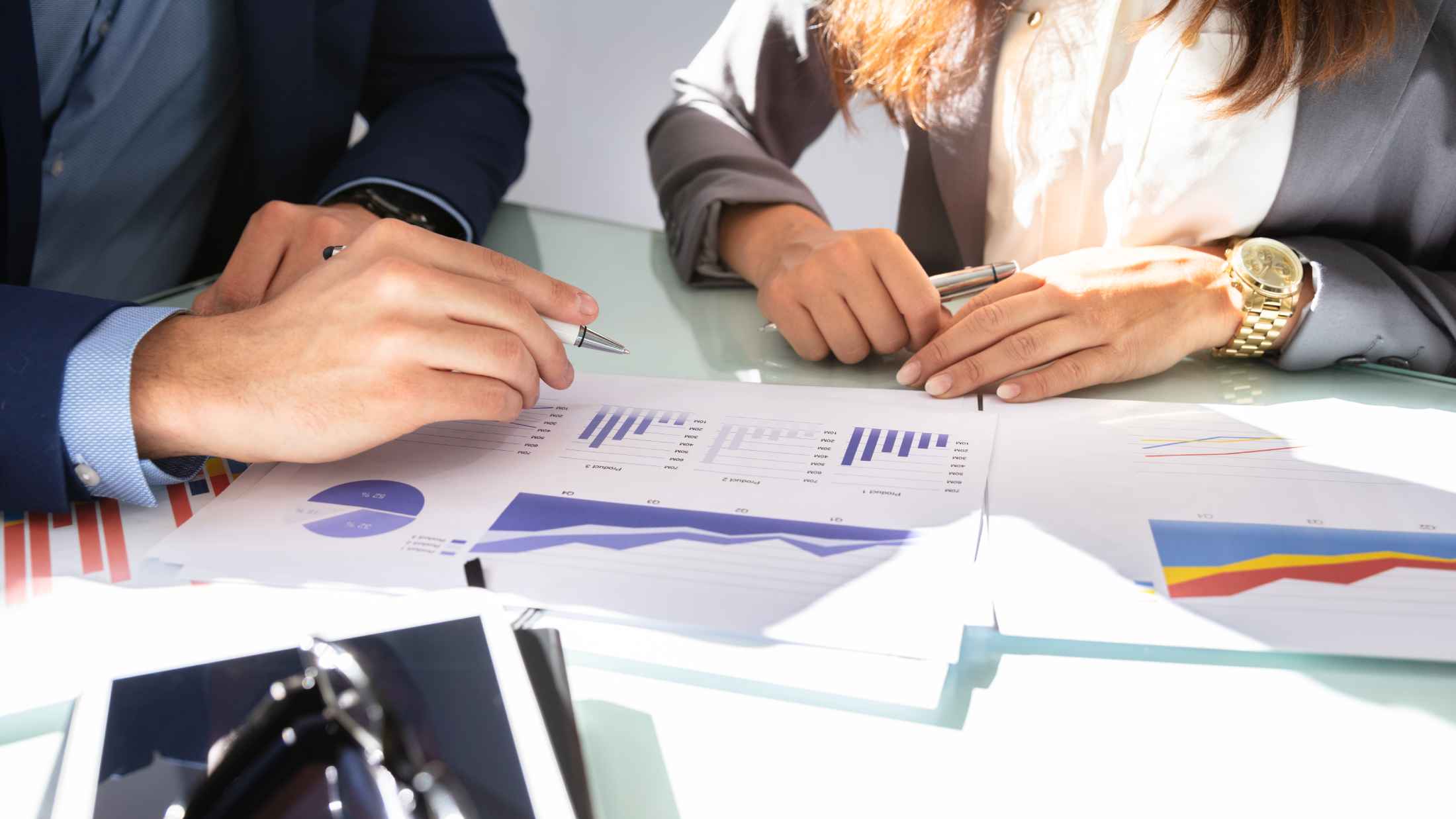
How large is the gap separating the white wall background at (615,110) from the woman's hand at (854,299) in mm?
1577

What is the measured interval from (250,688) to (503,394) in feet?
0.86

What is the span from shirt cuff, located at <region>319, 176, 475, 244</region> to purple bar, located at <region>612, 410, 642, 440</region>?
406 mm

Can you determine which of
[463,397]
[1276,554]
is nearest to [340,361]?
[463,397]

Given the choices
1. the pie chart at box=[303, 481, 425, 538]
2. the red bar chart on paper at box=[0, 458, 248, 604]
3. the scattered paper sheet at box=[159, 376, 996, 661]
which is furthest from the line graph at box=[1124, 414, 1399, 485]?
the red bar chart on paper at box=[0, 458, 248, 604]

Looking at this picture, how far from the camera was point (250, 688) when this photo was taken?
382mm

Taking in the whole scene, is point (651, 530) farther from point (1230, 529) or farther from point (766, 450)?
point (1230, 529)

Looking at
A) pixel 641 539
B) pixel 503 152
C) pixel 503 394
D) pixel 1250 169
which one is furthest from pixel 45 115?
pixel 1250 169

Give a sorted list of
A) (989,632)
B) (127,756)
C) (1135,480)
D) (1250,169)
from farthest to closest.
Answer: (1250,169)
(1135,480)
(989,632)
(127,756)

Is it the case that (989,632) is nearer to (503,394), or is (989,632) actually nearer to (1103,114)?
(503,394)

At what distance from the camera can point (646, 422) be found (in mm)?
676

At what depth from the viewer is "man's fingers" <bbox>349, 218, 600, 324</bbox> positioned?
0.60 m

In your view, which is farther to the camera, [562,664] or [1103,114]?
[1103,114]

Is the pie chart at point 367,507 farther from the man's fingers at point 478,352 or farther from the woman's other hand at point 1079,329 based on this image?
the woman's other hand at point 1079,329

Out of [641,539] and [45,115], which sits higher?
[45,115]
